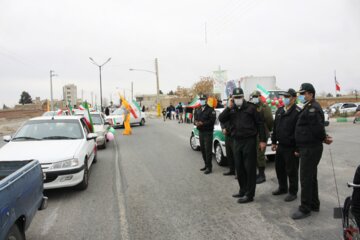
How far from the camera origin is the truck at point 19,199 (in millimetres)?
2842

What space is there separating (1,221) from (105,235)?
1682 mm

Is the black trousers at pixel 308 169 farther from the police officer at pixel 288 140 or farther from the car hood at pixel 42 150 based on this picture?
the car hood at pixel 42 150

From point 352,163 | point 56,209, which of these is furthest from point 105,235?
point 352,163

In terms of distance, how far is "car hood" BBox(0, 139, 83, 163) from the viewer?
5.72m

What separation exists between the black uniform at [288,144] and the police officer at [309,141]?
19.3 inches

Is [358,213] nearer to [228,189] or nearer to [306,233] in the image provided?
[306,233]

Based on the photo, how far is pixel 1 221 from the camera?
273cm

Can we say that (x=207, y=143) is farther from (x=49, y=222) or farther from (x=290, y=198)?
(x=49, y=222)

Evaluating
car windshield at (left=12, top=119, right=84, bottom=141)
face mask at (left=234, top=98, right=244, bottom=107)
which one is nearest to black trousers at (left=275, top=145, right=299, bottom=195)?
face mask at (left=234, top=98, right=244, bottom=107)

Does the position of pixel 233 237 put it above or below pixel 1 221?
below

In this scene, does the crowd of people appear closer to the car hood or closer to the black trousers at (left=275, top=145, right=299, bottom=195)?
the black trousers at (left=275, top=145, right=299, bottom=195)

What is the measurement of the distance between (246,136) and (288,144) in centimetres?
68

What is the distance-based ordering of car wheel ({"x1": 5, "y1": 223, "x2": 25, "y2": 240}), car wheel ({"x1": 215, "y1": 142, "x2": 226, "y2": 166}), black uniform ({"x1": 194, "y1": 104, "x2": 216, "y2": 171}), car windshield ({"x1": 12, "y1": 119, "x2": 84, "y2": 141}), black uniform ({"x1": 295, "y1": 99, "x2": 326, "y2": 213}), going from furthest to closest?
car wheel ({"x1": 215, "y1": 142, "x2": 226, "y2": 166}) → black uniform ({"x1": 194, "y1": 104, "x2": 216, "y2": 171}) → car windshield ({"x1": 12, "y1": 119, "x2": 84, "y2": 141}) → black uniform ({"x1": 295, "y1": 99, "x2": 326, "y2": 213}) → car wheel ({"x1": 5, "y1": 223, "x2": 25, "y2": 240})

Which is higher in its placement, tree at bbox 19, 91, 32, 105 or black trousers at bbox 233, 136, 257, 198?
tree at bbox 19, 91, 32, 105
